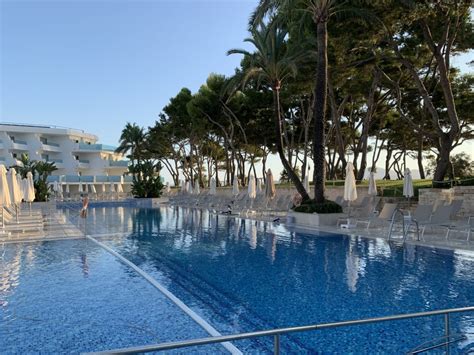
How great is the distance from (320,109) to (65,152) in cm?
4910

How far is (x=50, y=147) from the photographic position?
55031 mm

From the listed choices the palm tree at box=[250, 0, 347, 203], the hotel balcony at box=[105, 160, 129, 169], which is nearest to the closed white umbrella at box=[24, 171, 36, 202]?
the palm tree at box=[250, 0, 347, 203]

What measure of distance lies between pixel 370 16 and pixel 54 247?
42.0ft

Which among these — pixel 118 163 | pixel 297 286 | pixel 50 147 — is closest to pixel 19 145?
pixel 50 147

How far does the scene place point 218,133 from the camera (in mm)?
37344

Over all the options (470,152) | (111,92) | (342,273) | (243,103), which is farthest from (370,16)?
(470,152)

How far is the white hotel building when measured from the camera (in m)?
52.0

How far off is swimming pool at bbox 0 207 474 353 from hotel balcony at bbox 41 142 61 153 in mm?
46979

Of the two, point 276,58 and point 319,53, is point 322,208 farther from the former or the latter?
point 276,58

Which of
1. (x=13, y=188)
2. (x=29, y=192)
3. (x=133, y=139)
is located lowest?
(x=29, y=192)

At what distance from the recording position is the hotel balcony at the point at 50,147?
54.2 meters

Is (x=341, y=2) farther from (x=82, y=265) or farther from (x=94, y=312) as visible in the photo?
(x=94, y=312)

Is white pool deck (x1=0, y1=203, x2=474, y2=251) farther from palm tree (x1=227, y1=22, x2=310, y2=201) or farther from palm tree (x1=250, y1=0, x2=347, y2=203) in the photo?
palm tree (x1=227, y1=22, x2=310, y2=201)

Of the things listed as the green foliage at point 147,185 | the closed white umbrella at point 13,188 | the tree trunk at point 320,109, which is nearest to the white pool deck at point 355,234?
the closed white umbrella at point 13,188
